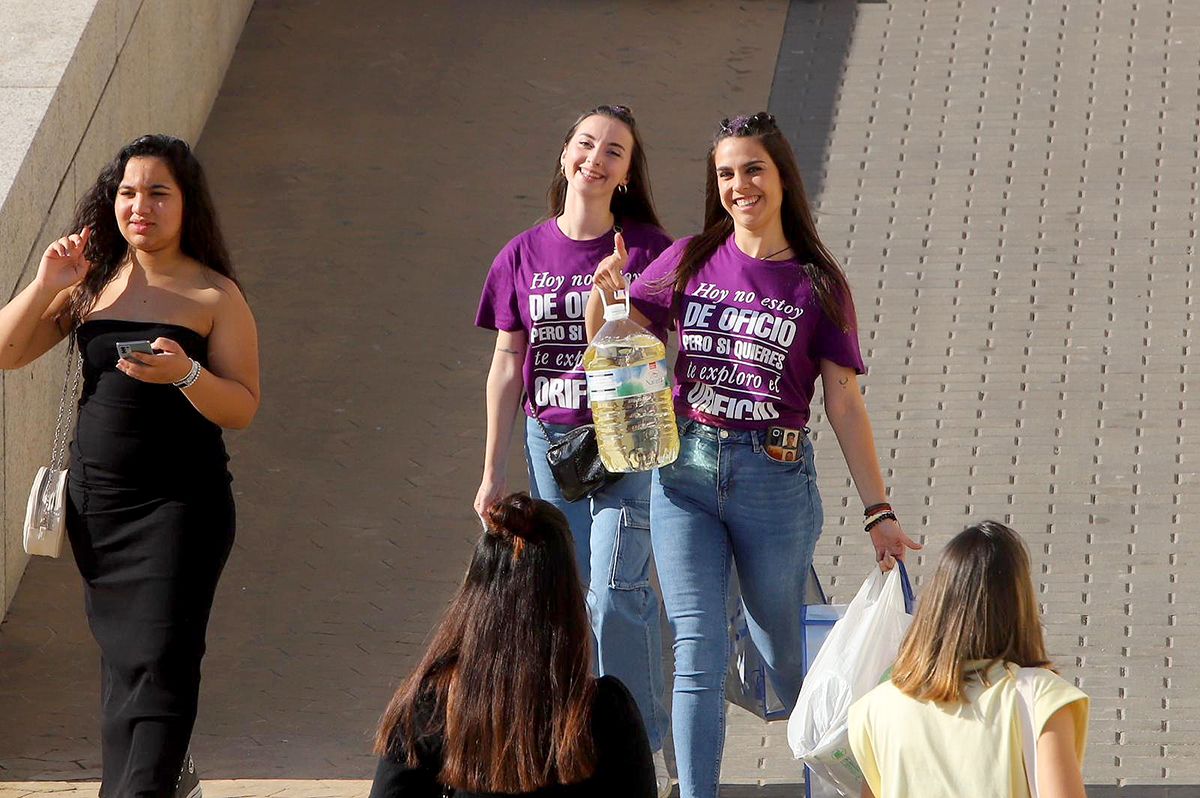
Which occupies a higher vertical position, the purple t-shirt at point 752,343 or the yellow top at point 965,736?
the purple t-shirt at point 752,343

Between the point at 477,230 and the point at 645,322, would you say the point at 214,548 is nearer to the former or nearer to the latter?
the point at 645,322

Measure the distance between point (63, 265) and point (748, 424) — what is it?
1.96 m

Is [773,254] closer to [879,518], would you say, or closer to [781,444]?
[781,444]

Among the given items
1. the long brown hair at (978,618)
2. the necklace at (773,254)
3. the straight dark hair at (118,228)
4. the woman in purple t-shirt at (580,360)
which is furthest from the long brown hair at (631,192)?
the long brown hair at (978,618)

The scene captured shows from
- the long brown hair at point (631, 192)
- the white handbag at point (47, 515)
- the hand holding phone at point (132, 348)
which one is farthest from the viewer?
the long brown hair at point (631, 192)

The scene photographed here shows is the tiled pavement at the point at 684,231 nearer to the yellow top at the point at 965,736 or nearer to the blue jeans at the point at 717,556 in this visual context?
the blue jeans at the point at 717,556

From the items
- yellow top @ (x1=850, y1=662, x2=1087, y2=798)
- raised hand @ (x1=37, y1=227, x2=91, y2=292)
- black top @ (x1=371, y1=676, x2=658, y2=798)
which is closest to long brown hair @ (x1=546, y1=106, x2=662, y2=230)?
raised hand @ (x1=37, y1=227, x2=91, y2=292)

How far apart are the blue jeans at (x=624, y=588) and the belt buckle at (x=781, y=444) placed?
0.49 m

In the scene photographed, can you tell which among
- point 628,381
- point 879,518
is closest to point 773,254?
point 628,381

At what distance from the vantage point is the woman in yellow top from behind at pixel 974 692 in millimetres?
3598

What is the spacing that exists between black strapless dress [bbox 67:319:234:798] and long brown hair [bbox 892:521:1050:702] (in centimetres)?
219

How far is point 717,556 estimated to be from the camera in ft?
16.5

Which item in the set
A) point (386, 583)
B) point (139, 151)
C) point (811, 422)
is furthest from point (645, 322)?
point (811, 422)

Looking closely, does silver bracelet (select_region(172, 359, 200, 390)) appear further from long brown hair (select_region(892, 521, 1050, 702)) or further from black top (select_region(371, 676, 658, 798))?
long brown hair (select_region(892, 521, 1050, 702))
